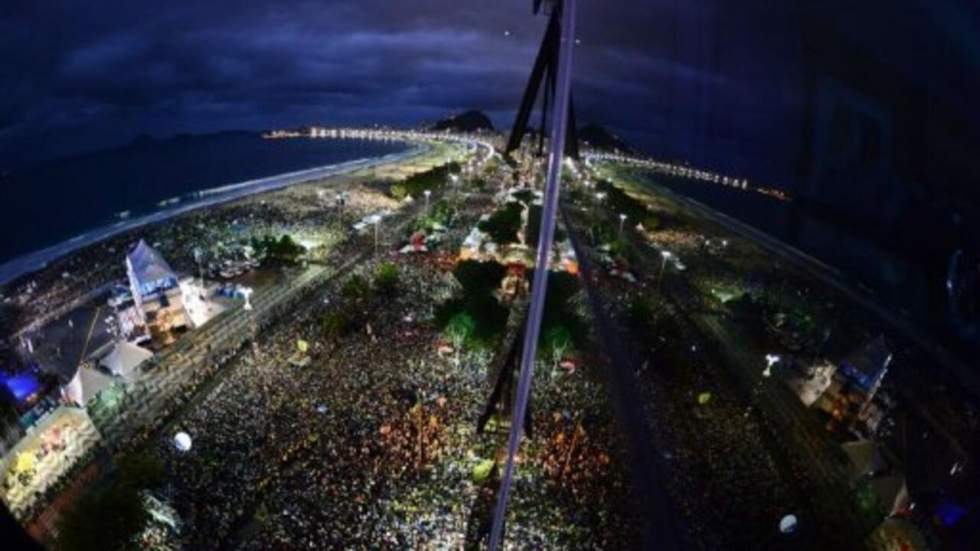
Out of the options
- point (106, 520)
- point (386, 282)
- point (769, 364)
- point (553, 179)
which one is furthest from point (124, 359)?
point (769, 364)

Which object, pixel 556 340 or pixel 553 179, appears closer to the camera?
pixel 553 179

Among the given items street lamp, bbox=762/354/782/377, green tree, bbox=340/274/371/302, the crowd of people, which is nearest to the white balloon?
the crowd of people

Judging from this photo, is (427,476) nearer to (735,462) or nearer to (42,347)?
(735,462)

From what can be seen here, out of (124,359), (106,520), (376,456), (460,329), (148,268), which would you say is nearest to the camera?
(106,520)

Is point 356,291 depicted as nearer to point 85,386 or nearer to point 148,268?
point 148,268

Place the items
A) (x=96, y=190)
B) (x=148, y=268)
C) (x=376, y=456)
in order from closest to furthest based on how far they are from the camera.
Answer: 1. (x=376, y=456)
2. (x=148, y=268)
3. (x=96, y=190)

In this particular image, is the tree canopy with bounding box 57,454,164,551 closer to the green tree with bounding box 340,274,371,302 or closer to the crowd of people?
the crowd of people
